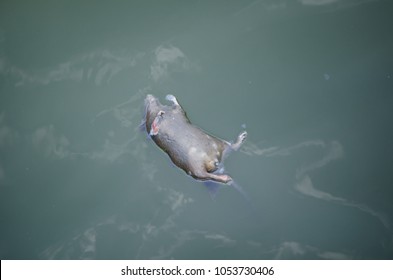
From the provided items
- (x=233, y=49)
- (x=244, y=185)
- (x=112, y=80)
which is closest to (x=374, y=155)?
(x=244, y=185)

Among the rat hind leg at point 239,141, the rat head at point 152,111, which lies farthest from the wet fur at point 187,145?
the rat hind leg at point 239,141

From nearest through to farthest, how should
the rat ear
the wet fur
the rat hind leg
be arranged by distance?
the wet fur, the rat ear, the rat hind leg

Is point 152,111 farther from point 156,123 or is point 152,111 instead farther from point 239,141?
point 239,141

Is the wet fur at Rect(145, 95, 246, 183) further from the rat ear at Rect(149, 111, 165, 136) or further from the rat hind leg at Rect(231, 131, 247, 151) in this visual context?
the rat hind leg at Rect(231, 131, 247, 151)

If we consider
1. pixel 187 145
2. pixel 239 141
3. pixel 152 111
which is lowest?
pixel 187 145

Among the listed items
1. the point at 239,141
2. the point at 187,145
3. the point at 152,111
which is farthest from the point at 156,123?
the point at 239,141

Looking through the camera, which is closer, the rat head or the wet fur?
the wet fur

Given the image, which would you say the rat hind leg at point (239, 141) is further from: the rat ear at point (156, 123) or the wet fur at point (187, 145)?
the rat ear at point (156, 123)

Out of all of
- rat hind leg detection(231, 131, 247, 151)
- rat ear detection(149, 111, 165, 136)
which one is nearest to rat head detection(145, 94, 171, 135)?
rat ear detection(149, 111, 165, 136)
